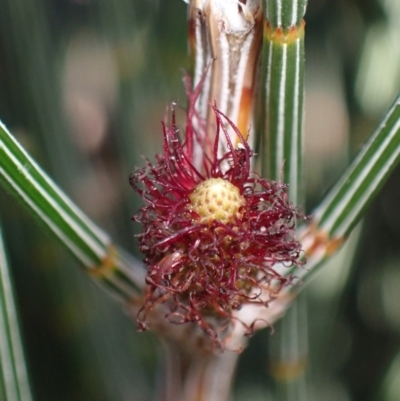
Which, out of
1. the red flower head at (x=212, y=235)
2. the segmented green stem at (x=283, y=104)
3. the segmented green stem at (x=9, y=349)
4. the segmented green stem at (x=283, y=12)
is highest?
the segmented green stem at (x=283, y=12)

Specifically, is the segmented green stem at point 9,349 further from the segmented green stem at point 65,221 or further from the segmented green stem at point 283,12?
the segmented green stem at point 283,12

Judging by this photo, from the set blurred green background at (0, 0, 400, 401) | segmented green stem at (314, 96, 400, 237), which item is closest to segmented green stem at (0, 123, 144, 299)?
segmented green stem at (314, 96, 400, 237)

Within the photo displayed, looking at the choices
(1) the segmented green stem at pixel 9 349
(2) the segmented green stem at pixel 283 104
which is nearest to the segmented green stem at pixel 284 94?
(2) the segmented green stem at pixel 283 104

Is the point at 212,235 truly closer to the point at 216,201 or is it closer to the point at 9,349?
the point at 216,201

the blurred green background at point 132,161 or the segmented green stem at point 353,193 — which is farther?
the blurred green background at point 132,161

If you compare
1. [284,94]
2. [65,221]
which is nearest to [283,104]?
[284,94]

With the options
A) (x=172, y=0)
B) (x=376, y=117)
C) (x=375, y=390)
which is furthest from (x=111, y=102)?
(x=375, y=390)

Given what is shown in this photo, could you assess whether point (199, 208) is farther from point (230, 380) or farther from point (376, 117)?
point (376, 117)
